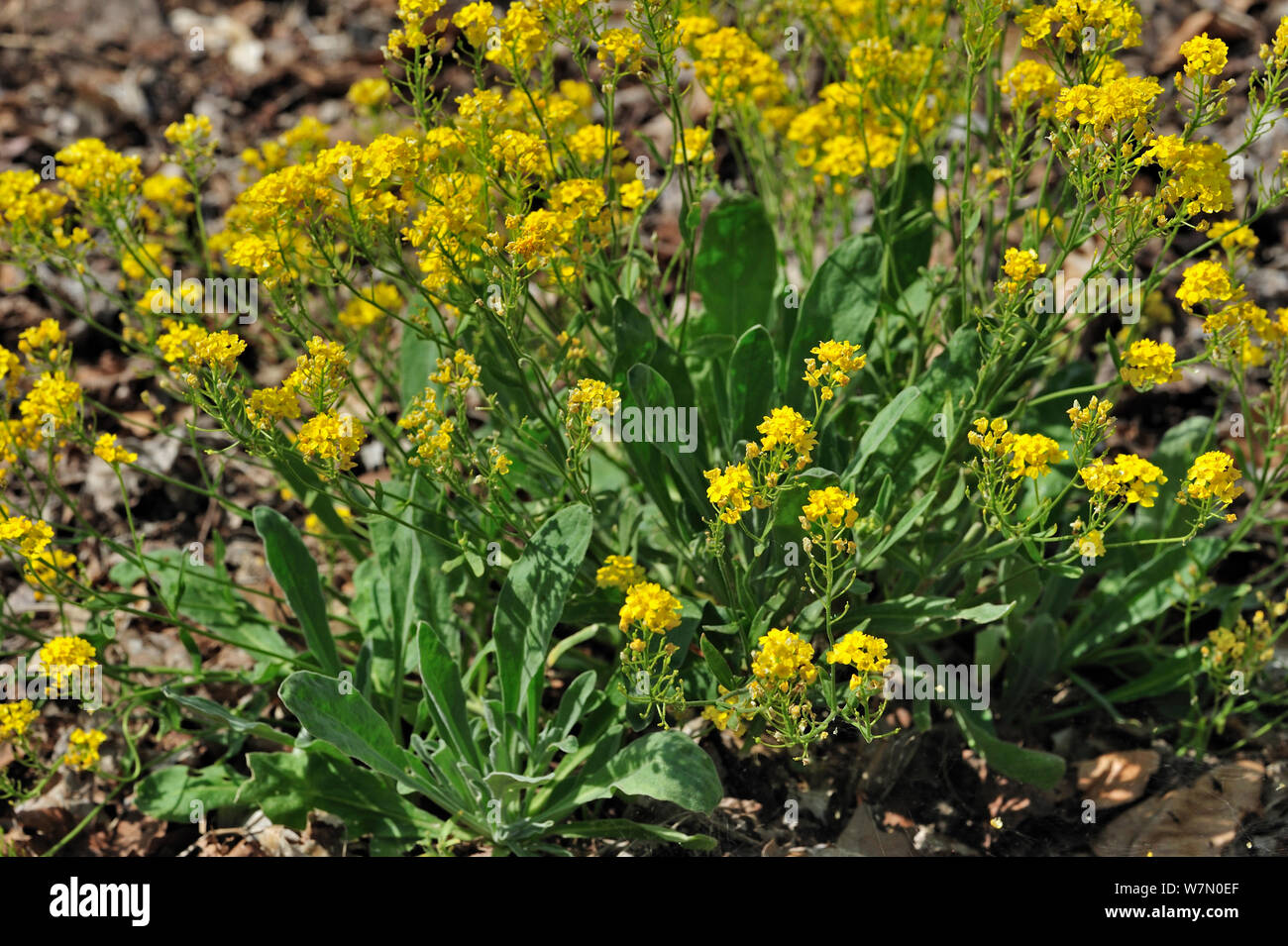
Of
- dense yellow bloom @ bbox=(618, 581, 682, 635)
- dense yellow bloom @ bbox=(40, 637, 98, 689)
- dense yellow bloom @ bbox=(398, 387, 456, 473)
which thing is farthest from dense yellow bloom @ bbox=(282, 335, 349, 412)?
dense yellow bloom @ bbox=(40, 637, 98, 689)

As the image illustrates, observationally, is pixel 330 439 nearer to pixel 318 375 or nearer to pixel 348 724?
pixel 318 375

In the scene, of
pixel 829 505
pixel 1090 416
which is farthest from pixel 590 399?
pixel 1090 416

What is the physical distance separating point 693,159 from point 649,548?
1114 mm

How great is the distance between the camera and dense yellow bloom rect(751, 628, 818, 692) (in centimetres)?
262

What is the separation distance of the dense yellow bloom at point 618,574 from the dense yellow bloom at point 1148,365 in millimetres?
1291

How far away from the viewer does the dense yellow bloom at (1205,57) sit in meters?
2.69

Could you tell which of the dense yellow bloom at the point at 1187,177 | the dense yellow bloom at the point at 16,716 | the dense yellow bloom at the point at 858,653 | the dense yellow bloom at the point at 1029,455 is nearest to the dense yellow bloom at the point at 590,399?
the dense yellow bloom at the point at 858,653

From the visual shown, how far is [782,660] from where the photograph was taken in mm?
2637

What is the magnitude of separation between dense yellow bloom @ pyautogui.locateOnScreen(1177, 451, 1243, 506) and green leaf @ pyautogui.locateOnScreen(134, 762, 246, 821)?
2.55 m

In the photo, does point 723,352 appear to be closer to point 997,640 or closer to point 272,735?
point 997,640

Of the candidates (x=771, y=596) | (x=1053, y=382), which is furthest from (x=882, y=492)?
(x=1053, y=382)
